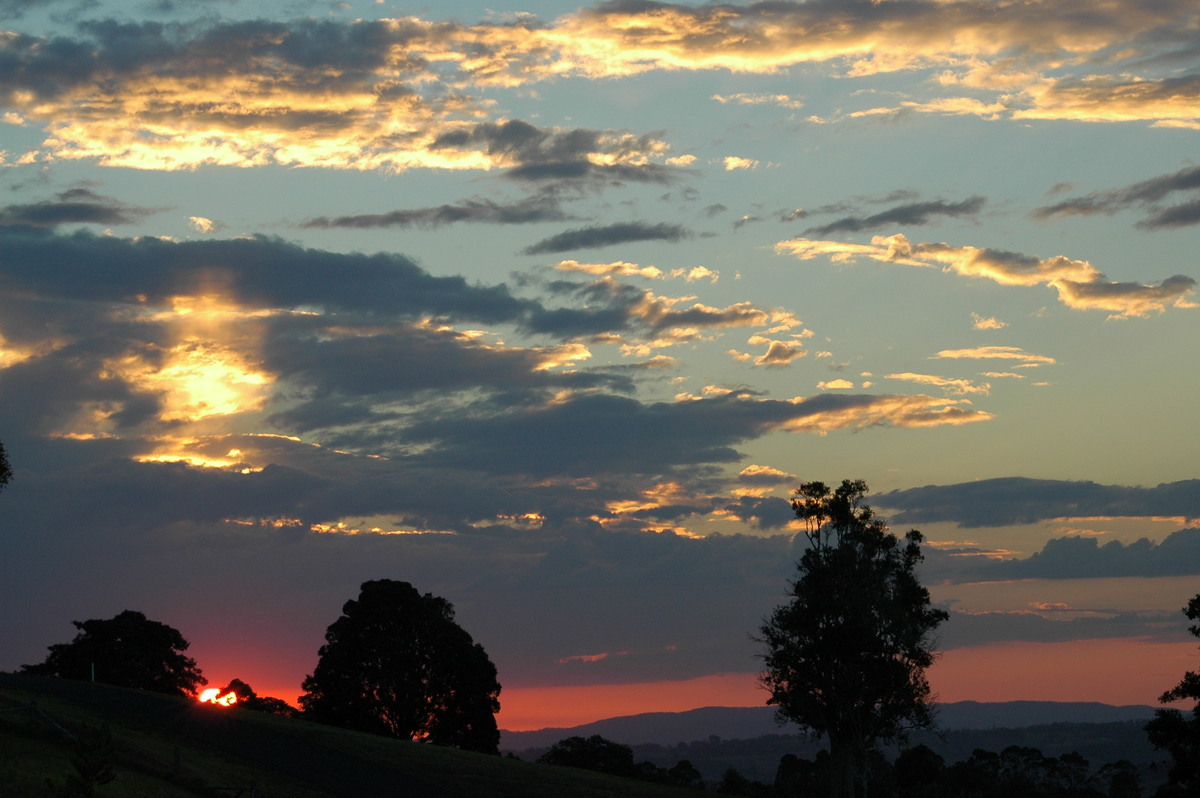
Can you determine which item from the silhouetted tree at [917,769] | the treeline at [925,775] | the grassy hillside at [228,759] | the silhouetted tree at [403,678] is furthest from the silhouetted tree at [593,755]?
the grassy hillside at [228,759]

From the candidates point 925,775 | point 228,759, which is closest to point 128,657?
point 228,759

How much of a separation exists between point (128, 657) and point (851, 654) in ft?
→ 212

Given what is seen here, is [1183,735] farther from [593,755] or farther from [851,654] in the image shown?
[593,755]

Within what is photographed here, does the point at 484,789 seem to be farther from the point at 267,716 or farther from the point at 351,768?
the point at 267,716

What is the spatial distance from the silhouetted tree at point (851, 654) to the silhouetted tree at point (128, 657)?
5764 centimetres

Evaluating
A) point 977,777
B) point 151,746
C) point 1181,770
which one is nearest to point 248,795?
point 151,746

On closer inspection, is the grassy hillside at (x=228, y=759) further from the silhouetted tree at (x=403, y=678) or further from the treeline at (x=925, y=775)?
the treeline at (x=925, y=775)

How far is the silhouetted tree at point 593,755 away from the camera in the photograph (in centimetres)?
10202

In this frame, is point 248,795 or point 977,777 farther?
point 977,777

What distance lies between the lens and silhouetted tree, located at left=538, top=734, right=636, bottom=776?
102m

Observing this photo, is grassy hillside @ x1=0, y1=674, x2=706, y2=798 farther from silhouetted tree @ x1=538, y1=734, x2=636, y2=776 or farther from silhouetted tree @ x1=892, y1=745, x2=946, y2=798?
silhouetted tree @ x1=892, y1=745, x2=946, y2=798

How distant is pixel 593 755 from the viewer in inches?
4107

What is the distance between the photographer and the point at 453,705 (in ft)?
304

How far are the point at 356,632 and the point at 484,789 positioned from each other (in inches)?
1841
